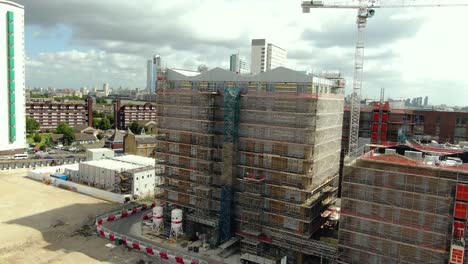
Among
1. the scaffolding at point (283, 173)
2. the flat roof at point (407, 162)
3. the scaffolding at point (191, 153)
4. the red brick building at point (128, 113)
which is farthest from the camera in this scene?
the red brick building at point (128, 113)

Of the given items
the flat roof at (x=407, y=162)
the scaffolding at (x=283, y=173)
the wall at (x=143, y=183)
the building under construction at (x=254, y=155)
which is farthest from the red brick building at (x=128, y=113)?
the flat roof at (x=407, y=162)

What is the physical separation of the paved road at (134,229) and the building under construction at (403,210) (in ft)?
52.4

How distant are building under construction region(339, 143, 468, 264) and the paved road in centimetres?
1596

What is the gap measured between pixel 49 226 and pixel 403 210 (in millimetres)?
46037

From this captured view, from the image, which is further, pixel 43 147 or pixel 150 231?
pixel 43 147

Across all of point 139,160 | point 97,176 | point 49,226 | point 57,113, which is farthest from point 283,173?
point 57,113

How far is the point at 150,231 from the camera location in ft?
164

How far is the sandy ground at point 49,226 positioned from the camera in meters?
41.9

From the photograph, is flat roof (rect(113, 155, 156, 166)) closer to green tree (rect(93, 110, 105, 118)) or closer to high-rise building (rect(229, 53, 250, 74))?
high-rise building (rect(229, 53, 250, 74))

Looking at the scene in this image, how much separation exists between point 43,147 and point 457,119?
113182 mm

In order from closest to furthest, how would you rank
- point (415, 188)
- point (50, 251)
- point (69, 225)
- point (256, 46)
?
point (415, 188) < point (50, 251) < point (69, 225) < point (256, 46)

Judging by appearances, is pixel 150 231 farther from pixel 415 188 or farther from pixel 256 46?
pixel 256 46

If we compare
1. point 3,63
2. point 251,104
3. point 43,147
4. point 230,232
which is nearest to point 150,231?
point 230,232

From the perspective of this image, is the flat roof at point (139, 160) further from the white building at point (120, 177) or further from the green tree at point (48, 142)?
the green tree at point (48, 142)
